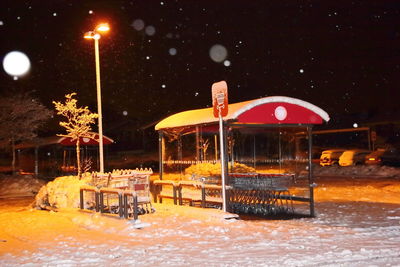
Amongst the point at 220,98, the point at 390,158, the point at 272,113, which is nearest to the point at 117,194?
the point at 220,98

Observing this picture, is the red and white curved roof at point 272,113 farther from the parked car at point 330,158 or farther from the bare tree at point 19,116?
the parked car at point 330,158

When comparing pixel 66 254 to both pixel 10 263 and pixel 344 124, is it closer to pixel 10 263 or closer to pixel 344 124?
pixel 10 263

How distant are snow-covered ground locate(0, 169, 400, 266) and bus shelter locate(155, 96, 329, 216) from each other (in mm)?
1524

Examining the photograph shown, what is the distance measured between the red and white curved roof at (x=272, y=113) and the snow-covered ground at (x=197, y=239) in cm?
258

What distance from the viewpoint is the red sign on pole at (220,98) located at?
12.8 meters

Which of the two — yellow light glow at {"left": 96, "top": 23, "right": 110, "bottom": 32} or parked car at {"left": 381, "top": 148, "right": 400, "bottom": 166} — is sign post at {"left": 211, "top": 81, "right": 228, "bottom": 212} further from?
parked car at {"left": 381, "top": 148, "right": 400, "bottom": 166}

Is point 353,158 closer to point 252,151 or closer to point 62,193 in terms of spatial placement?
point 252,151

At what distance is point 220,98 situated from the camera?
12.9 metres

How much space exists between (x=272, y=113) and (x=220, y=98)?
71.3 inches

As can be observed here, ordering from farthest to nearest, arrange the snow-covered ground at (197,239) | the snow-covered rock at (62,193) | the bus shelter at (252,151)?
the snow-covered rock at (62,193)
the bus shelter at (252,151)
the snow-covered ground at (197,239)

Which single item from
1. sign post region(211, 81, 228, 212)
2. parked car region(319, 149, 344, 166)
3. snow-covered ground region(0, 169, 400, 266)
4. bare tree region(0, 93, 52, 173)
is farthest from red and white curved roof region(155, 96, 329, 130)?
parked car region(319, 149, 344, 166)

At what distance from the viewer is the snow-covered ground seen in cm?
829

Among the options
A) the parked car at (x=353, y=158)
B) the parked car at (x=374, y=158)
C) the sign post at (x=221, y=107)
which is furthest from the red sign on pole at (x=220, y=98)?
the parked car at (x=353, y=158)

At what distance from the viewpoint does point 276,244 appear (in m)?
9.38
